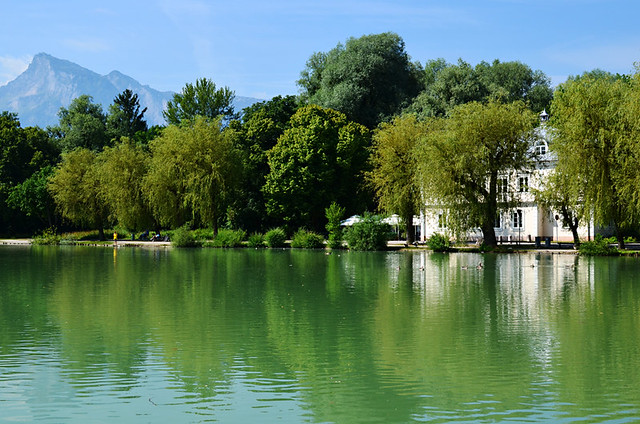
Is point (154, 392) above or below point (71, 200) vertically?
below

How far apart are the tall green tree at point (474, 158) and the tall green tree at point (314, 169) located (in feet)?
47.5

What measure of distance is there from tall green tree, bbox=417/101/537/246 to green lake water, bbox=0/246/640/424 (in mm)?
21946

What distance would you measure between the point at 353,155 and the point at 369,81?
14517mm

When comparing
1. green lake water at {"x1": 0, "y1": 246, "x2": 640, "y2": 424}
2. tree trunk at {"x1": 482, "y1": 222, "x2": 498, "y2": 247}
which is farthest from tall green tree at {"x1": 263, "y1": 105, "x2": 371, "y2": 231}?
green lake water at {"x1": 0, "y1": 246, "x2": 640, "y2": 424}

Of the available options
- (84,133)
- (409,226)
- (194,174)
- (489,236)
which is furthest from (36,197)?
(489,236)

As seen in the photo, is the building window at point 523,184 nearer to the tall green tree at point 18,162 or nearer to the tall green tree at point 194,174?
the tall green tree at point 194,174

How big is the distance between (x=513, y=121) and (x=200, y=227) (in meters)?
35.3

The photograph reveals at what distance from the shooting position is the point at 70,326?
56.5 feet

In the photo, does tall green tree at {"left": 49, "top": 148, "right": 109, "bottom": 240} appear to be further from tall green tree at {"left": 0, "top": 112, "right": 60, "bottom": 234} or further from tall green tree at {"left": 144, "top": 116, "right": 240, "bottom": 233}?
tall green tree at {"left": 0, "top": 112, "right": 60, "bottom": 234}

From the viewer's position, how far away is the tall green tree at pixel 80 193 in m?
70.7

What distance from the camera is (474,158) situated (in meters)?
49.9

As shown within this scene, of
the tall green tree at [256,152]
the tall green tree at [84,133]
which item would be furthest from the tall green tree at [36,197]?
the tall green tree at [256,152]

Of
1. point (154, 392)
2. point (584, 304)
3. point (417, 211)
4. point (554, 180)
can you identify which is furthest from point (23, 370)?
point (417, 211)

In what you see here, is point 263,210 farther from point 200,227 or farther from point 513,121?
point 513,121
